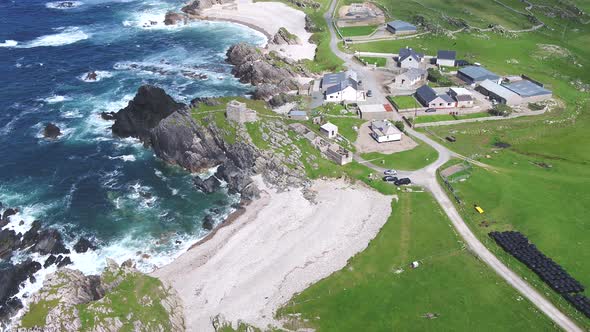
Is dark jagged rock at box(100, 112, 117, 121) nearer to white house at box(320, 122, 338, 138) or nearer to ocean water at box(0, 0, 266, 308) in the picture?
ocean water at box(0, 0, 266, 308)

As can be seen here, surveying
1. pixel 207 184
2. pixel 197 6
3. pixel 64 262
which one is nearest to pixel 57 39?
pixel 197 6

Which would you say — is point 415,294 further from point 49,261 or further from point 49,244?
point 49,244

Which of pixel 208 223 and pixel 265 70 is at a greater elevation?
pixel 265 70

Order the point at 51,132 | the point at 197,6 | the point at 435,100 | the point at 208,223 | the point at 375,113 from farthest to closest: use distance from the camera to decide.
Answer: the point at 197,6 < the point at 435,100 < the point at 375,113 < the point at 51,132 < the point at 208,223

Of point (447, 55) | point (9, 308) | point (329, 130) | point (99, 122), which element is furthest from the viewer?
point (447, 55)

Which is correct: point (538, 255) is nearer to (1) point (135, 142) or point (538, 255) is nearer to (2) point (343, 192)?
(2) point (343, 192)

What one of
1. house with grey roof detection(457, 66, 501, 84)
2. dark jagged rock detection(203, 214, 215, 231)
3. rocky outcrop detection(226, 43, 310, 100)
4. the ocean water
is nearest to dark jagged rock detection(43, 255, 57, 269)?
the ocean water
